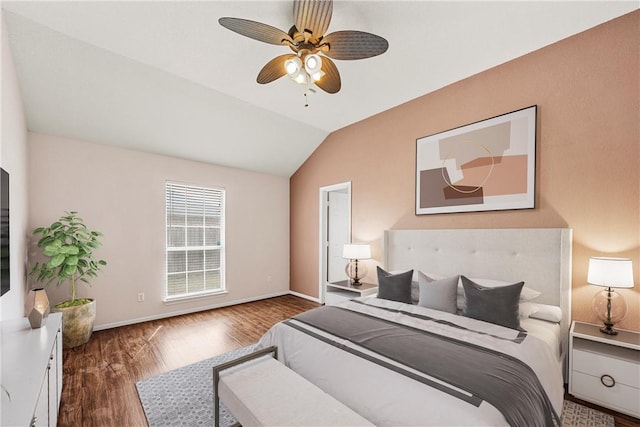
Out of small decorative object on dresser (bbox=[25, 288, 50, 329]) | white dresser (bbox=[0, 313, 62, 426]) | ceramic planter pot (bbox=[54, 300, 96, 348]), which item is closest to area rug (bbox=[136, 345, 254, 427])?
white dresser (bbox=[0, 313, 62, 426])

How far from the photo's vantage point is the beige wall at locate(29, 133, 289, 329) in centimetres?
338

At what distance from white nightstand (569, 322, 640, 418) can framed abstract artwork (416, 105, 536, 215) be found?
1165 mm

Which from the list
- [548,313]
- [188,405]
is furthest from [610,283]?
[188,405]

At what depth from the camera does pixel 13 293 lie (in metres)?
2.27

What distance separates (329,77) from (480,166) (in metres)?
1.87

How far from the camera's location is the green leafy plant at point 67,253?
2924 mm

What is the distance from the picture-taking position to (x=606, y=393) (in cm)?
205

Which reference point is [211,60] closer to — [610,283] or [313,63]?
[313,63]

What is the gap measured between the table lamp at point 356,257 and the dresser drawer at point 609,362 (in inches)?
86.8

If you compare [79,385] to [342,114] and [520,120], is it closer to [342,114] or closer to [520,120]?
[342,114]

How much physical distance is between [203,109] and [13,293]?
253 cm

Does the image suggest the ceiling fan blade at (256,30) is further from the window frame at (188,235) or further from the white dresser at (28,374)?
the window frame at (188,235)

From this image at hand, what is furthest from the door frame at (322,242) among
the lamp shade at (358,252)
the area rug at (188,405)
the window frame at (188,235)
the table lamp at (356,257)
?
the area rug at (188,405)

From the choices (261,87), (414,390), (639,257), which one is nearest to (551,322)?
(639,257)
